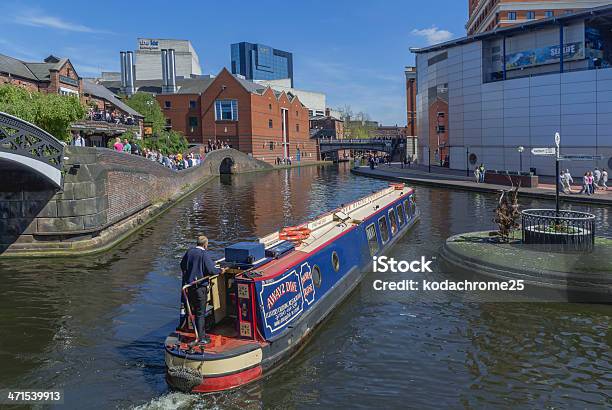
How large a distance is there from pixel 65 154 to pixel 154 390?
11.7 m

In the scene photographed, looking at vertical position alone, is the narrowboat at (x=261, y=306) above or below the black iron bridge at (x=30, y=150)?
below

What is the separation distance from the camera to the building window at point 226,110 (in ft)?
236

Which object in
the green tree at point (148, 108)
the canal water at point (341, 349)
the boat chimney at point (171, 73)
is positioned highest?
the boat chimney at point (171, 73)

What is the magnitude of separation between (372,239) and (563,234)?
4934 mm

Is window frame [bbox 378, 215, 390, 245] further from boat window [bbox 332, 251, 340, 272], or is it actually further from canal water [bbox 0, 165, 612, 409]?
boat window [bbox 332, 251, 340, 272]

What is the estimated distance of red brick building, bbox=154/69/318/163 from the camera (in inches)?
2815

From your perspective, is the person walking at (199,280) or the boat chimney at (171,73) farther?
the boat chimney at (171,73)

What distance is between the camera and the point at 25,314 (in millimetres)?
11938

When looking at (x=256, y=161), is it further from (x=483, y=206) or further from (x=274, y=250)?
(x=274, y=250)

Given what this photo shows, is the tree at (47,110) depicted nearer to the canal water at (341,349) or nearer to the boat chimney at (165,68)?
the canal water at (341,349)

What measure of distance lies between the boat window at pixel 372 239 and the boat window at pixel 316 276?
169 inches

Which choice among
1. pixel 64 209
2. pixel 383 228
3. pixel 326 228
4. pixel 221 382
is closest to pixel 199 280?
pixel 221 382

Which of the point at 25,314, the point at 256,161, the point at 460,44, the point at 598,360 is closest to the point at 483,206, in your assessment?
the point at 598,360

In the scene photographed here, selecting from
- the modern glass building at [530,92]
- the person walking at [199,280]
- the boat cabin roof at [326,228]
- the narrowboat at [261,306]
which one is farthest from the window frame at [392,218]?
the modern glass building at [530,92]
